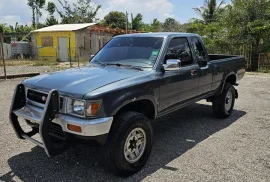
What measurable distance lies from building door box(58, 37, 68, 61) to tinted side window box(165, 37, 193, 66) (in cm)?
2052

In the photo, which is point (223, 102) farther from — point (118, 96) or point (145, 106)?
point (118, 96)

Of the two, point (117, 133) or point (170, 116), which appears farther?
point (170, 116)

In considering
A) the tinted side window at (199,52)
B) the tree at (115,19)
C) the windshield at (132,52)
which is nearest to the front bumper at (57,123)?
the windshield at (132,52)

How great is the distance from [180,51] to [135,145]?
6.70 ft

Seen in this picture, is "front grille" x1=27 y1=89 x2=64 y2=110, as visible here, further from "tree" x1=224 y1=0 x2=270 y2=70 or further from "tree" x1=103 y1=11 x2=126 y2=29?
"tree" x1=103 y1=11 x2=126 y2=29

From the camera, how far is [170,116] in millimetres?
6438

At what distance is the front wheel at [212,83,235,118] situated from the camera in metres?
6.00

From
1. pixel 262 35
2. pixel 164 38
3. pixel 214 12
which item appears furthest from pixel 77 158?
pixel 214 12

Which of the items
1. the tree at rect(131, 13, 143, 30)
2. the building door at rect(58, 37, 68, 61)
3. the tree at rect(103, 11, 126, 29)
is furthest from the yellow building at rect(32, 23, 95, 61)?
the tree at rect(103, 11, 126, 29)

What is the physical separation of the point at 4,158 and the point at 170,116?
3.71 meters

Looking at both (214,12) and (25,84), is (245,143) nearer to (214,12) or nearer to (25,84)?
(25,84)

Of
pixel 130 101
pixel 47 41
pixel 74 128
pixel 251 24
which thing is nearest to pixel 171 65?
pixel 130 101

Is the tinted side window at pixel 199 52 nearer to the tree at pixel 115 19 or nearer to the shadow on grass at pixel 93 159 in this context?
the shadow on grass at pixel 93 159

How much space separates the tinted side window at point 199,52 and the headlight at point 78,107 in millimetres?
2841
